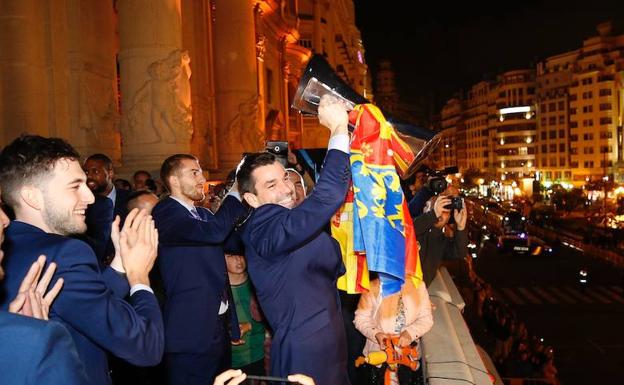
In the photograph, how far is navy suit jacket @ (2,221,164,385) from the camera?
245cm

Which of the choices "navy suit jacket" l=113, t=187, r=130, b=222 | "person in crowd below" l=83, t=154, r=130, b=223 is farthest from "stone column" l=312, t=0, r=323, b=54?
"person in crowd below" l=83, t=154, r=130, b=223

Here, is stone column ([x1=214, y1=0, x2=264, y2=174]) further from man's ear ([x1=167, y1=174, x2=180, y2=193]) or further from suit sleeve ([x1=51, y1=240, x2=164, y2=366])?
suit sleeve ([x1=51, y1=240, x2=164, y2=366])

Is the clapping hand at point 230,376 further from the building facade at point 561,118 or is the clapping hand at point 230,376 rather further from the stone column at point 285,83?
the building facade at point 561,118

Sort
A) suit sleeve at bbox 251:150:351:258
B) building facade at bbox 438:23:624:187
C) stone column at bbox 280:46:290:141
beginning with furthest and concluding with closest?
building facade at bbox 438:23:624:187 < stone column at bbox 280:46:290:141 < suit sleeve at bbox 251:150:351:258

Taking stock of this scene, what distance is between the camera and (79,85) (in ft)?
40.1

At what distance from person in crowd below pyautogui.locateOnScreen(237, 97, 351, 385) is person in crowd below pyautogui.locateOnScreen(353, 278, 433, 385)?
2.61 feet

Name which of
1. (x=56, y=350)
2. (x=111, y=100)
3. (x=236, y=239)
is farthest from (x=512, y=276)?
(x=56, y=350)

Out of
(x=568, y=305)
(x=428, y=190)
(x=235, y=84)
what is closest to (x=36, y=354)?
(x=428, y=190)

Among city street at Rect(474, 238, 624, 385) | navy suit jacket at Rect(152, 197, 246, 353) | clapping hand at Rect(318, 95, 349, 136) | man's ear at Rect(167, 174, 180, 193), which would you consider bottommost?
city street at Rect(474, 238, 624, 385)

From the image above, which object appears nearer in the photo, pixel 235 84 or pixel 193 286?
pixel 193 286

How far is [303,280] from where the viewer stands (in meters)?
3.48

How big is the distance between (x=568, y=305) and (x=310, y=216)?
32649 millimetres

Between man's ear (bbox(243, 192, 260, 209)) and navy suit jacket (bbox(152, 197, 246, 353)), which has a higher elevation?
man's ear (bbox(243, 192, 260, 209))

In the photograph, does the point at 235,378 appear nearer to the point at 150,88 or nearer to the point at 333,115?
the point at 333,115
